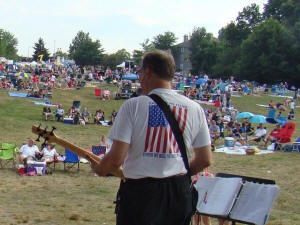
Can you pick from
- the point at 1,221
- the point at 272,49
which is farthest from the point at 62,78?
the point at 1,221

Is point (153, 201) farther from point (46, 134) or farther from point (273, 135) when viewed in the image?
point (273, 135)

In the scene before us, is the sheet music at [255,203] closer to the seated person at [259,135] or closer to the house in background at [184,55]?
the seated person at [259,135]

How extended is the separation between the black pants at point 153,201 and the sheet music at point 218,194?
2517 mm

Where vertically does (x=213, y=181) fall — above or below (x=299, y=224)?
above

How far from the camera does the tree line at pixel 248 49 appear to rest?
215 ft

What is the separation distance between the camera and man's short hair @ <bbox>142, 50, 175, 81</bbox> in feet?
10.1

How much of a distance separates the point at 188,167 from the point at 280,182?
35.4 ft

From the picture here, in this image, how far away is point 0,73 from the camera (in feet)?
161

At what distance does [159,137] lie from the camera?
2.96 metres

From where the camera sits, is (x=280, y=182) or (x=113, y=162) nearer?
(x=113, y=162)

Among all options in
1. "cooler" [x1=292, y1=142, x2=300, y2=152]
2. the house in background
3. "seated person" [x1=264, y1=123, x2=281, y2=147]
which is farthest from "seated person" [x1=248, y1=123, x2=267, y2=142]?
the house in background

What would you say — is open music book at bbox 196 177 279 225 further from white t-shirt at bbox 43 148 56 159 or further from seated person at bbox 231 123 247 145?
seated person at bbox 231 123 247 145

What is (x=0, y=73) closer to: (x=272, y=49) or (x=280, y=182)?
(x=272, y=49)

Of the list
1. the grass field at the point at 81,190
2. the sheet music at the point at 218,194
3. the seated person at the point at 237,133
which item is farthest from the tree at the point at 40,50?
the sheet music at the point at 218,194
